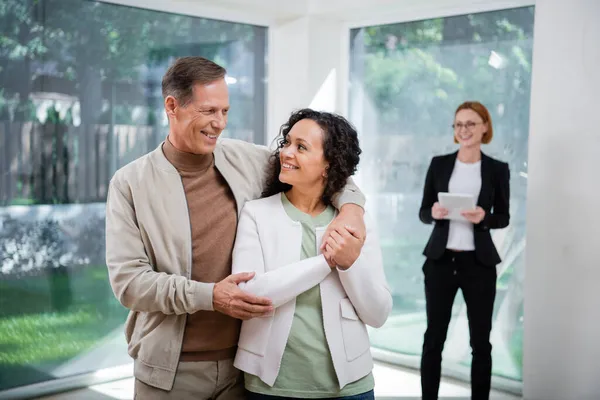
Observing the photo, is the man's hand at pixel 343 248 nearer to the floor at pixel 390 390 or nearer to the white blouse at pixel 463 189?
the white blouse at pixel 463 189

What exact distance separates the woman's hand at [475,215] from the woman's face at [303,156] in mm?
2061

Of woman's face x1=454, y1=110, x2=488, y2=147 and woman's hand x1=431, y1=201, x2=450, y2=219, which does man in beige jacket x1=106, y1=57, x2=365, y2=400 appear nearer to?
woman's hand x1=431, y1=201, x2=450, y2=219

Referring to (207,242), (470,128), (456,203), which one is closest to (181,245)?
(207,242)

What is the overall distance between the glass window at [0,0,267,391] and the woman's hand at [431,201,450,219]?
2066mm

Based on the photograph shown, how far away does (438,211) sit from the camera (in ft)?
13.3

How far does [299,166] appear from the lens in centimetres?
201

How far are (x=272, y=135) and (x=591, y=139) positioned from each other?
99.1 inches

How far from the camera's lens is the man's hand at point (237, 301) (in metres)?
1.82

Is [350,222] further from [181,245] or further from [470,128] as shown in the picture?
[470,128]

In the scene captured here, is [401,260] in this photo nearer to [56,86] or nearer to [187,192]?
[56,86]

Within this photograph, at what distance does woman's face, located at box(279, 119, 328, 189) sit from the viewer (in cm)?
201

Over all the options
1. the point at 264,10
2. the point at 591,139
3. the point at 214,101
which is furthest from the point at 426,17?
the point at 214,101

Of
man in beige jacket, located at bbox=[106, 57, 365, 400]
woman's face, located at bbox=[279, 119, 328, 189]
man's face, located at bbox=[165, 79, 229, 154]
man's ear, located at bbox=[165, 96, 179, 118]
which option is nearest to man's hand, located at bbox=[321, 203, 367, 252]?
man in beige jacket, located at bbox=[106, 57, 365, 400]

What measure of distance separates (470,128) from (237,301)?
2650mm
